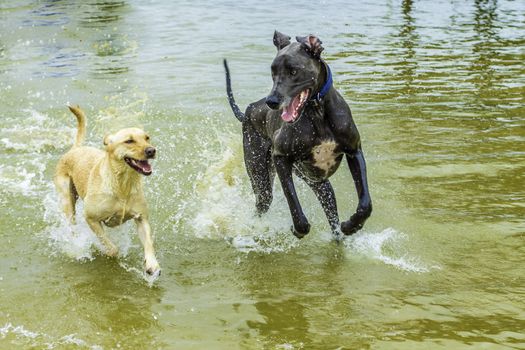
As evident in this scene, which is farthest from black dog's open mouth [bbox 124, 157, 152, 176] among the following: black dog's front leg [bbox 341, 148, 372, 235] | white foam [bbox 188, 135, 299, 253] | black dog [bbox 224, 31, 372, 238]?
black dog's front leg [bbox 341, 148, 372, 235]

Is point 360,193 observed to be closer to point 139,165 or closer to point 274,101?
point 274,101

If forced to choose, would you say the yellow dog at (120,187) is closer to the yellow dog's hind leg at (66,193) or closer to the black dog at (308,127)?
the yellow dog's hind leg at (66,193)

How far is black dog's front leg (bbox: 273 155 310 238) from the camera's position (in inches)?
211

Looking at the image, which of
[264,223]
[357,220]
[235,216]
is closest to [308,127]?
[357,220]

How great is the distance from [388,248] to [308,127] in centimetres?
119

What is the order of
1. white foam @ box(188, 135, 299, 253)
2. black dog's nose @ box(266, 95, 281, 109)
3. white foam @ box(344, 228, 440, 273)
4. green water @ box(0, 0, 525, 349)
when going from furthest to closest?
white foam @ box(188, 135, 299, 253)
white foam @ box(344, 228, 440, 273)
black dog's nose @ box(266, 95, 281, 109)
green water @ box(0, 0, 525, 349)

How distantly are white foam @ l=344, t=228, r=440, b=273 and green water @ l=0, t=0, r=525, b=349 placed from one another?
0.06 ft

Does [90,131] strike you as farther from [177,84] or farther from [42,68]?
[42,68]

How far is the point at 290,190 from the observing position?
546 centimetres

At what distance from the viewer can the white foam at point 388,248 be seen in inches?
203

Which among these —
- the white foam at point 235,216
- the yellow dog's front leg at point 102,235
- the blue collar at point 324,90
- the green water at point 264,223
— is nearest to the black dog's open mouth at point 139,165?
the yellow dog's front leg at point 102,235

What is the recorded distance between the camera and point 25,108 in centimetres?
1056

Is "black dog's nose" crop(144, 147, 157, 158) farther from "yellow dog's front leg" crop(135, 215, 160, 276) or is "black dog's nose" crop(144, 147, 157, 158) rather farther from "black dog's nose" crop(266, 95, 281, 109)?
"black dog's nose" crop(266, 95, 281, 109)

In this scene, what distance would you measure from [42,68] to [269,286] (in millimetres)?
10288
